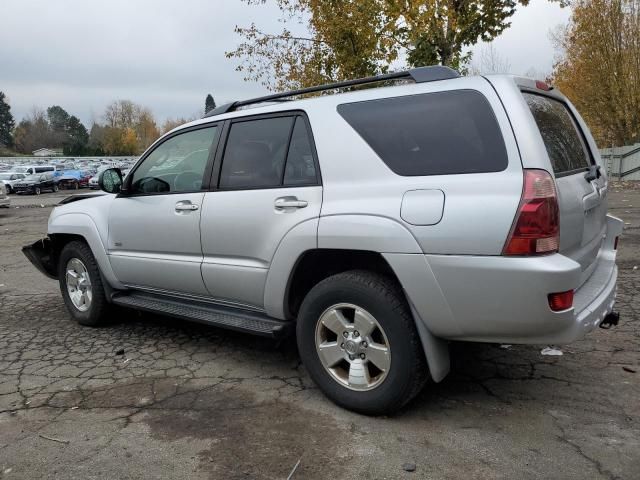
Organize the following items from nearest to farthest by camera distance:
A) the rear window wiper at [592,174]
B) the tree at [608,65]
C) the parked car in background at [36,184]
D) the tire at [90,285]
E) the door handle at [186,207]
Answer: the rear window wiper at [592,174] → the door handle at [186,207] → the tire at [90,285] → the tree at [608,65] → the parked car in background at [36,184]

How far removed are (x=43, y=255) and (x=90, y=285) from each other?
38.4 inches

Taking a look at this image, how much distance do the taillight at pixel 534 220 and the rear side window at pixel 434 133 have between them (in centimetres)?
18

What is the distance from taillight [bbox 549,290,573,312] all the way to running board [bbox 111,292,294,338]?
1.59m

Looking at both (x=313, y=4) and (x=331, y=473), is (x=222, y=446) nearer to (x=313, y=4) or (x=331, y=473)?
(x=331, y=473)

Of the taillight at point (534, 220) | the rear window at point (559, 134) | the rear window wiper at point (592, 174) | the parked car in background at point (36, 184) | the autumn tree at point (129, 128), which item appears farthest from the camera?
the autumn tree at point (129, 128)

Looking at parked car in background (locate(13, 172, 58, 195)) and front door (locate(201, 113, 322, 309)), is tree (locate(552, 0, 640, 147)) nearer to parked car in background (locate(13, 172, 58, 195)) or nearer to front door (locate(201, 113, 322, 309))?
front door (locate(201, 113, 322, 309))

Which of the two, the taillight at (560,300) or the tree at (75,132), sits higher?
the tree at (75,132)

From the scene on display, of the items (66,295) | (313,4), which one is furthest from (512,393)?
(313,4)

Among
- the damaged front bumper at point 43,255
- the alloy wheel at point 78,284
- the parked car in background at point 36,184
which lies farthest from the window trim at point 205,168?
the parked car in background at point 36,184

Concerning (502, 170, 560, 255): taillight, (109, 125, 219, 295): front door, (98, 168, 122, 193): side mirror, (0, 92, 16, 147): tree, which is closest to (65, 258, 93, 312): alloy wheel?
(109, 125, 219, 295): front door

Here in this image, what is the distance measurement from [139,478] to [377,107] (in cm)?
232

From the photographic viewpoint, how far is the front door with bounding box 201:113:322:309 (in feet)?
11.1

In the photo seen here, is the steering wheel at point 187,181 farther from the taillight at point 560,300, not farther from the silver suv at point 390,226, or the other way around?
the taillight at point 560,300

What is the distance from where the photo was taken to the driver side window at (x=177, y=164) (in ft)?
13.4
